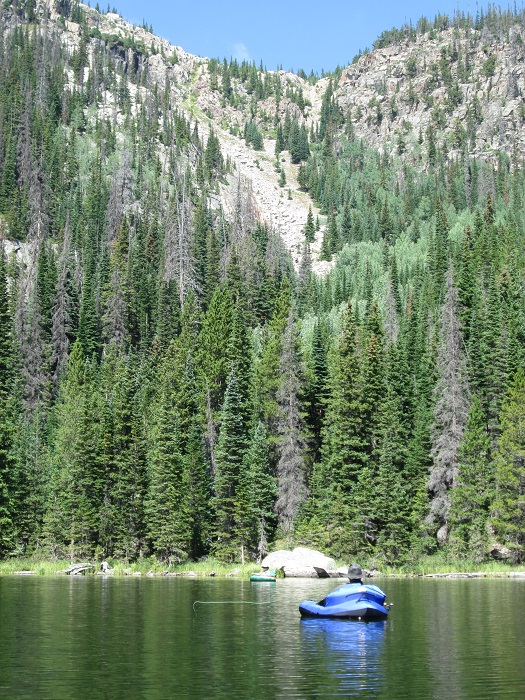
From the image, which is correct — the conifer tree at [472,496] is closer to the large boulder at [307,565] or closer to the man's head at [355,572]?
the large boulder at [307,565]

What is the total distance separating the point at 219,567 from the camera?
6869 centimetres

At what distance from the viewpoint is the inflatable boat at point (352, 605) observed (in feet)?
114

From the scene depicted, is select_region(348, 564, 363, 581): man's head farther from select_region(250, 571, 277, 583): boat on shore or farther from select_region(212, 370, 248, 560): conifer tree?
select_region(212, 370, 248, 560): conifer tree

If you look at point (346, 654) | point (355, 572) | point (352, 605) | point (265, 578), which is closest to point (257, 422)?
point (265, 578)

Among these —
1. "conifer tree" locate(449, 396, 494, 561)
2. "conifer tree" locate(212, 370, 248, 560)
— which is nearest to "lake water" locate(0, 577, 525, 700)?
"conifer tree" locate(449, 396, 494, 561)

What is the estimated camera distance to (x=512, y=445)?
225 feet

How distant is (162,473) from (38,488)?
42.6 feet

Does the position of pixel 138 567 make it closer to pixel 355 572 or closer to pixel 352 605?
pixel 355 572

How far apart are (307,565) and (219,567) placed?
395 inches

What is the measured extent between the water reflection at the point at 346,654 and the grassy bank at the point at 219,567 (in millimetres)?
31172

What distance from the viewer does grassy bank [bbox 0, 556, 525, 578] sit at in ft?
213

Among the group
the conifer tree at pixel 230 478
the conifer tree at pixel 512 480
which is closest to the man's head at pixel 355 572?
the conifer tree at pixel 512 480

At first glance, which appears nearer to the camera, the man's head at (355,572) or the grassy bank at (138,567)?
the man's head at (355,572)

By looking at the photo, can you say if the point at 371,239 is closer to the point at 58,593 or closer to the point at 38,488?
the point at 38,488
